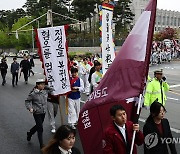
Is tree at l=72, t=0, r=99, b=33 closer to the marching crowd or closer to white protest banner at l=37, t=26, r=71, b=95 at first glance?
the marching crowd

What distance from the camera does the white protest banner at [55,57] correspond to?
662cm

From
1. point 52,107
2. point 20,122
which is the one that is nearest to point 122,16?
point 20,122

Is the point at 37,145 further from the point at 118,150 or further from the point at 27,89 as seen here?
the point at 27,89

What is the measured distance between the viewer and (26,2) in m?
84.0

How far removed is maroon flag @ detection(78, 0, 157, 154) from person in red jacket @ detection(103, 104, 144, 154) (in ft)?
0.59

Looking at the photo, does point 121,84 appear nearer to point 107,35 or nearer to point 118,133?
point 118,133

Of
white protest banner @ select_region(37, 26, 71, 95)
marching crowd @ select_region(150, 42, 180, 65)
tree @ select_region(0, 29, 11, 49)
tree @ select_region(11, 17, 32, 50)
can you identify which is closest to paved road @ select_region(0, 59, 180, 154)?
white protest banner @ select_region(37, 26, 71, 95)

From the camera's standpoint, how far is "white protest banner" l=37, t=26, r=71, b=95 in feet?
21.7

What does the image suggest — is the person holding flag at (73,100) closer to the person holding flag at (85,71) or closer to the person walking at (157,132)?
the person walking at (157,132)

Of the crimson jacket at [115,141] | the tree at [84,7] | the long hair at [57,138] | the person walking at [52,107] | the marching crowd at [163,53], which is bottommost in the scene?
the marching crowd at [163,53]

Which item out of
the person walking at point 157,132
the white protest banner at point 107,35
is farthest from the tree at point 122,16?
the person walking at point 157,132

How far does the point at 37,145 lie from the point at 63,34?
2493mm

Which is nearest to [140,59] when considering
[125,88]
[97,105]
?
[125,88]

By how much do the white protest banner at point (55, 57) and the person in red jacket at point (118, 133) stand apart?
3442mm
